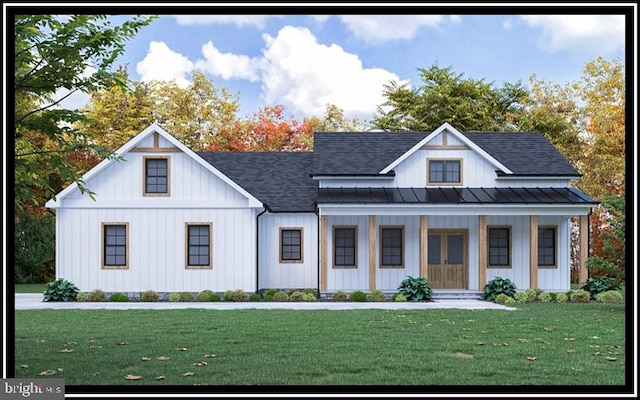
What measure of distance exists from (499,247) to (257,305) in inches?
329

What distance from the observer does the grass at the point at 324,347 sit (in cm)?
987

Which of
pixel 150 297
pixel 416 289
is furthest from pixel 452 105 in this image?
pixel 150 297

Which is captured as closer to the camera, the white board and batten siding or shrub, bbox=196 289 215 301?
shrub, bbox=196 289 215 301

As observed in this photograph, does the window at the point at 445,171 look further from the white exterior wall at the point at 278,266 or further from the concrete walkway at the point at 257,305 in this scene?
the concrete walkway at the point at 257,305

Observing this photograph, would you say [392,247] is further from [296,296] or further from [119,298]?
[119,298]

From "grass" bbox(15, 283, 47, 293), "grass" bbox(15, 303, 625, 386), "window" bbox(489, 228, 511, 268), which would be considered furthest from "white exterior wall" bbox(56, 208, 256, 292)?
"window" bbox(489, 228, 511, 268)

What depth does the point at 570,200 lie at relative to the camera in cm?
2405

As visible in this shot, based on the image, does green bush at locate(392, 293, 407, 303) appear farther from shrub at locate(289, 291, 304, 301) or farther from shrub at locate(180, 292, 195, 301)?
shrub at locate(180, 292, 195, 301)

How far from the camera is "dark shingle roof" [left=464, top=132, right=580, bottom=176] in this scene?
25516 millimetres

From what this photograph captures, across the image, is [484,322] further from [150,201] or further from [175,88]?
[175,88]

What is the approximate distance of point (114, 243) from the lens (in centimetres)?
2380

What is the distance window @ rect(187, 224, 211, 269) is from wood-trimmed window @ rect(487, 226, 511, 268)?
8.39 meters

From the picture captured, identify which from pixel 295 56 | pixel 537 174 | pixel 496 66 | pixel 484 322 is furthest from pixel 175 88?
pixel 484 322

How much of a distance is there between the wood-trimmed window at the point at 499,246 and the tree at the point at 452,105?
1616 cm
